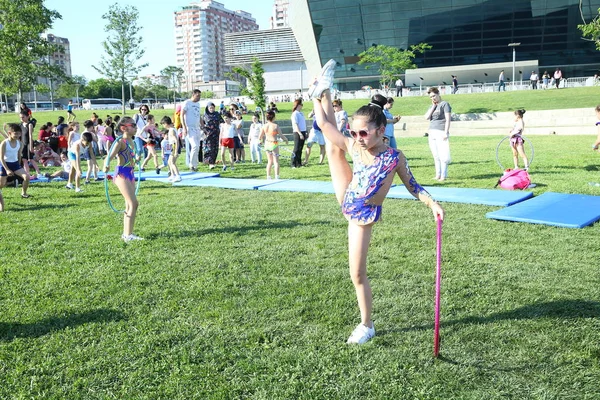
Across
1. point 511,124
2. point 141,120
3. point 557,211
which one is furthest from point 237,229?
point 511,124

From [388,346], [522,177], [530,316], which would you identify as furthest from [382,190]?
[522,177]

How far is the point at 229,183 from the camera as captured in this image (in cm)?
1277

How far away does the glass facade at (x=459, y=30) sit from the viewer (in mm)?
64500

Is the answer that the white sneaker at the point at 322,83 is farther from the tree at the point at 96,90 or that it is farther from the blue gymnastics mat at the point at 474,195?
the tree at the point at 96,90

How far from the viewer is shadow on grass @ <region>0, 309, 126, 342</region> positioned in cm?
421

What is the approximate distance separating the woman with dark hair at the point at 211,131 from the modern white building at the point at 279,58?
286 ft

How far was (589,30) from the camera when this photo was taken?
45.8ft

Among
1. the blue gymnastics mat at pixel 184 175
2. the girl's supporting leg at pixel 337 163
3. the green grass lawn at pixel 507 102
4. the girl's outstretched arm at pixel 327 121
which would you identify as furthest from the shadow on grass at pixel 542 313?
the green grass lawn at pixel 507 102

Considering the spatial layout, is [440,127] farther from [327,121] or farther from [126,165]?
[327,121]

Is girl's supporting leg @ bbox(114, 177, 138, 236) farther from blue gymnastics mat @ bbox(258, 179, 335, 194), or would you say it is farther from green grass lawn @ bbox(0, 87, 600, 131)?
green grass lawn @ bbox(0, 87, 600, 131)

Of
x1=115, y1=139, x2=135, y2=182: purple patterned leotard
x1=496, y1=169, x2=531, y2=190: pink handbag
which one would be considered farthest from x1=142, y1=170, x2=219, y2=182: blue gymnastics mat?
x1=496, y1=169, x2=531, y2=190: pink handbag

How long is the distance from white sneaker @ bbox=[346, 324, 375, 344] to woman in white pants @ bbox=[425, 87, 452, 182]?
809cm

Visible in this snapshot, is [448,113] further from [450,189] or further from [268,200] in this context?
[268,200]

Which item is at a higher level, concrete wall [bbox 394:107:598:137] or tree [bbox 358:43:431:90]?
tree [bbox 358:43:431:90]
